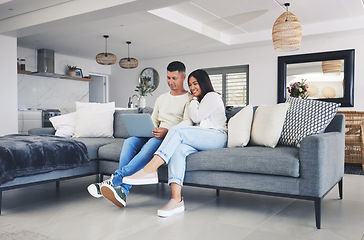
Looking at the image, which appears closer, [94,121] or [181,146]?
[181,146]

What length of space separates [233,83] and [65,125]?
4843mm

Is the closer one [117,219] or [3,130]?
[117,219]

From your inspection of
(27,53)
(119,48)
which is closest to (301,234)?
Result: (119,48)

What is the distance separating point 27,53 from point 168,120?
608 cm

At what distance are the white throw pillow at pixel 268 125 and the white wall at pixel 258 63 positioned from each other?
170 inches

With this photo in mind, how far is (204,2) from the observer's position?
→ 5.03 meters

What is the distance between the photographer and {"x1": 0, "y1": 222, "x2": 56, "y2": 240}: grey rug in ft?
6.10

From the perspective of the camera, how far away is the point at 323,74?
6547mm

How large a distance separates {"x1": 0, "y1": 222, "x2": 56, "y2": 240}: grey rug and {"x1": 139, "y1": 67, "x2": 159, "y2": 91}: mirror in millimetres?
6817

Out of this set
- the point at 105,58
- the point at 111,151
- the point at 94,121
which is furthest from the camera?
the point at 105,58

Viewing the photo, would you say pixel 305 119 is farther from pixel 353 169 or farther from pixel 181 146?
pixel 353 169

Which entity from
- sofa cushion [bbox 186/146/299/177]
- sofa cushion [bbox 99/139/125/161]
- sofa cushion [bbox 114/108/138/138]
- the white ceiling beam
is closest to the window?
the white ceiling beam

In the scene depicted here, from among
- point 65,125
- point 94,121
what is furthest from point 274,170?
point 65,125

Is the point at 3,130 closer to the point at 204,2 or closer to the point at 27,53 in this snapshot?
the point at 27,53
